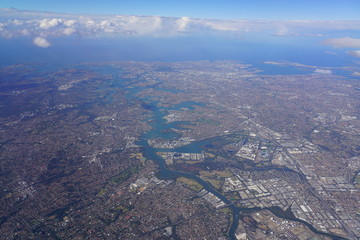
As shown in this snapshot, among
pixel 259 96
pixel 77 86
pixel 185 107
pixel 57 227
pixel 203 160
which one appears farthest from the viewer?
pixel 77 86

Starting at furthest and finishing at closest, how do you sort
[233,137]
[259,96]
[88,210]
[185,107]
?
1. [259,96]
2. [185,107]
3. [233,137]
4. [88,210]

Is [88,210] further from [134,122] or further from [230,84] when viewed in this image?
[230,84]

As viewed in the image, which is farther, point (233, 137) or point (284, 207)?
point (233, 137)

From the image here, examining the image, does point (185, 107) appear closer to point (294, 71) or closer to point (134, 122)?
point (134, 122)

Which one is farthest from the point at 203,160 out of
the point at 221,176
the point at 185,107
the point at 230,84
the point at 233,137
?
the point at 230,84

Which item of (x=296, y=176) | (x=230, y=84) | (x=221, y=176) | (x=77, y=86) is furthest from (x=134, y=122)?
(x=230, y=84)

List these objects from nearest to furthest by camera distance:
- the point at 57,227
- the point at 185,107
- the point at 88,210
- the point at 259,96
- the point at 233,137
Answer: the point at 57,227 → the point at 88,210 → the point at 233,137 → the point at 185,107 → the point at 259,96
